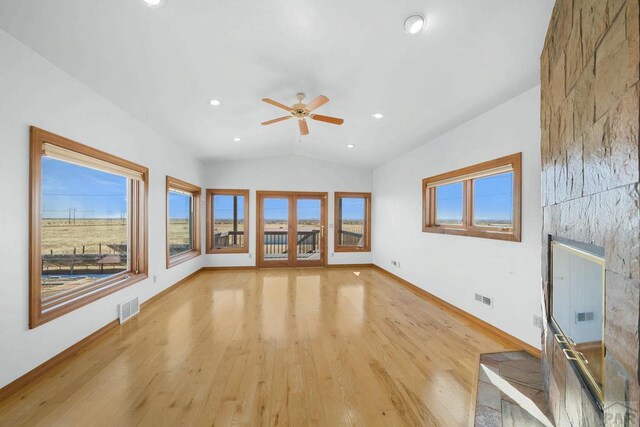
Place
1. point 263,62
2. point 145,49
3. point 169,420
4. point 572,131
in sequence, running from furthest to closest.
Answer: point 263,62
point 145,49
point 169,420
point 572,131

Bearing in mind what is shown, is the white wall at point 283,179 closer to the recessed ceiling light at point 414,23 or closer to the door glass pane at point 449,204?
the door glass pane at point 449,204

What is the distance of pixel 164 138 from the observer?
4172 mm

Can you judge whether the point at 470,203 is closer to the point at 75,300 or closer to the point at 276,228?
the point at 276,228

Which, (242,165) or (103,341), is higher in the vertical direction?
(242,165)

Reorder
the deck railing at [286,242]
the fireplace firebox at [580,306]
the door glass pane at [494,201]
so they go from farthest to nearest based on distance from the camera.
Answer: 1. the deck railing at [286,242]
2. the door glass pane at [494,201]
3. the fireplace firebox at [580,306]

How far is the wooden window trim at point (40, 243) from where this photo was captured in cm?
204

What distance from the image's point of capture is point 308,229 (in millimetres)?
6617

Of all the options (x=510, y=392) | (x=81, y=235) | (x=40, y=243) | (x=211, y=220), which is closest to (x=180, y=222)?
(x=211, y=220)

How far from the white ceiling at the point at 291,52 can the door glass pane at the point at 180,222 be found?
5.90ft

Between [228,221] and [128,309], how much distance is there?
327 cm

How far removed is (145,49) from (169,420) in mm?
2764

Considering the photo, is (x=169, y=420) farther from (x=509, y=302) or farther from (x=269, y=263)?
(x=269, y=263)

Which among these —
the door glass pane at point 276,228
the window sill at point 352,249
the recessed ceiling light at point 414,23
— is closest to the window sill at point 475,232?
the recessed ceiling light at point 414,23

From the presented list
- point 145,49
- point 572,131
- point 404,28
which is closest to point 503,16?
point 404,28
